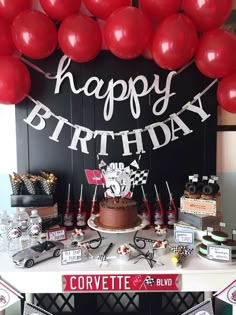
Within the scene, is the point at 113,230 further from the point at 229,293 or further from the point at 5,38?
the point at 5,38

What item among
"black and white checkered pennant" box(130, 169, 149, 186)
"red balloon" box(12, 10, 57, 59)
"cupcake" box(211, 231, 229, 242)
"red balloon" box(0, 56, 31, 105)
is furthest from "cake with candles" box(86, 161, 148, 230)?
"red balloon" box(12, 10, 57, 59)

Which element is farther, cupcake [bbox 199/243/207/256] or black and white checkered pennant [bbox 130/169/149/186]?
black and white checkered pennant [bbox 130/169/149/186]

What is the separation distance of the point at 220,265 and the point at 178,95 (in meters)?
0.90

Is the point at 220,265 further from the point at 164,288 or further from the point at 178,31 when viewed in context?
the point at 178,31

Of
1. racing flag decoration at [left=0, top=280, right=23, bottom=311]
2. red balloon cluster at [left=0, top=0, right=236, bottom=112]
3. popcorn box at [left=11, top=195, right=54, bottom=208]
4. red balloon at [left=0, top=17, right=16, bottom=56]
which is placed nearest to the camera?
racing flag decoration at [left=0, top=280, right=23, bottom=311]

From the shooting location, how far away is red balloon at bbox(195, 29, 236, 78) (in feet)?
5.45

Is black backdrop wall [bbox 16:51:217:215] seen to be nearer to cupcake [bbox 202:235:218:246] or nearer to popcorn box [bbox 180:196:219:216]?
popcorn box [bbox 180:196:219:216]

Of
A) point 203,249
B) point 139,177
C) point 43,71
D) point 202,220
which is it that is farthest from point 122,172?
point 43,71

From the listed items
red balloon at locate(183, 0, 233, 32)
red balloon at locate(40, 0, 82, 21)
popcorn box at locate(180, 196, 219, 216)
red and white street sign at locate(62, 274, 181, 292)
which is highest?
red balloon at locate(40, 0, 82, 21)

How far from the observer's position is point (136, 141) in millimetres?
2031

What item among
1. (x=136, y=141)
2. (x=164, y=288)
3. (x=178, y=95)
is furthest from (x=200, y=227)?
(x=178, y=95)

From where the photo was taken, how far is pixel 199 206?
185 centimetres

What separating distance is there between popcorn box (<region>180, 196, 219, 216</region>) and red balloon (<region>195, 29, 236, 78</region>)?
2.05 feet

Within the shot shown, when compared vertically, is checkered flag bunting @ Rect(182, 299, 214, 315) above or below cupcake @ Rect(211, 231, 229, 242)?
below
